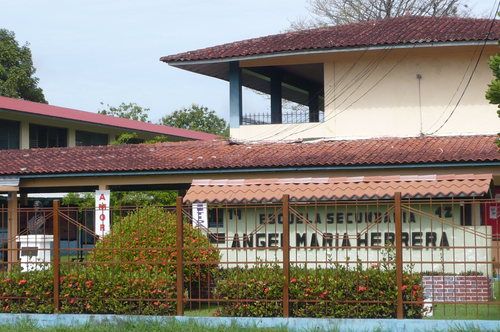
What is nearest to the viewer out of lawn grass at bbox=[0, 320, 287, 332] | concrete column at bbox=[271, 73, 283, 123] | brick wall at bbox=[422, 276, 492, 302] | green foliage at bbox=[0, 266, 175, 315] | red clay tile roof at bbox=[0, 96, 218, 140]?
lawn grass at bbox=[0, 320, 287, 332]

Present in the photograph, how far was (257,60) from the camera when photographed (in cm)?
2611

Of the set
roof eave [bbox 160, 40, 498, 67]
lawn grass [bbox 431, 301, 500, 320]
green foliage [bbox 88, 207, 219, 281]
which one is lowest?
lawn grass [bbox 431, 301, 500, 320]

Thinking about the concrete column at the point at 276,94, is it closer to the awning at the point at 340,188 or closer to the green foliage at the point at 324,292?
the awning at the point at 340,188

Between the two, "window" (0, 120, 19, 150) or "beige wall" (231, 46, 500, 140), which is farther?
"window" (0, 120, 19, 150)

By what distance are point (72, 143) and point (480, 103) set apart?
19.5 m

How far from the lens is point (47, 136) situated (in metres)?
38.3

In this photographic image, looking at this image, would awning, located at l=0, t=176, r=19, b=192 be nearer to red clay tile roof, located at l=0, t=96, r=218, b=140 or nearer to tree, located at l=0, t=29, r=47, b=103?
red clay tile roof, located at l=0, t=96, r=218, b=140

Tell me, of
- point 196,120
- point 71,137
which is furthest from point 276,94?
point 196,120

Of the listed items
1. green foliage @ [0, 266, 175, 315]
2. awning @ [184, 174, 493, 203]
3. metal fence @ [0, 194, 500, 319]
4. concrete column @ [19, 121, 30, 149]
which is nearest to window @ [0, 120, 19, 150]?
concrete column @ [19, 121, 30, 149]

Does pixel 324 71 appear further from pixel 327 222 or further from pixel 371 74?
pixel 327 222

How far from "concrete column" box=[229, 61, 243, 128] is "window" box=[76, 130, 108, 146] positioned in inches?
583

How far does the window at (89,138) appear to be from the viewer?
40.3m

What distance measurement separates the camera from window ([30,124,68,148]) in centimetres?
3741

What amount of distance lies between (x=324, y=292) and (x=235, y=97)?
1293 cm
